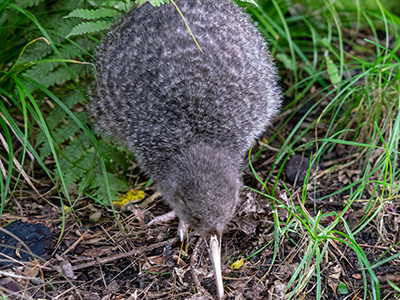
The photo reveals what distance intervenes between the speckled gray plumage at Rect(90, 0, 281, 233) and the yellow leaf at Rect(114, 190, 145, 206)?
1.60 feet

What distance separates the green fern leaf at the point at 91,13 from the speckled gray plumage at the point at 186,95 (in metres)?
0.13

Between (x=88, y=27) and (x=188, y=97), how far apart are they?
3.95 ft

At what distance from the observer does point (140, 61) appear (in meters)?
3.52

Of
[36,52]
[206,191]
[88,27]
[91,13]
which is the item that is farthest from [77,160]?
[206,191]

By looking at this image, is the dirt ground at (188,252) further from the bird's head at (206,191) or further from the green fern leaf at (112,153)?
the green fern leaf at (112,153)

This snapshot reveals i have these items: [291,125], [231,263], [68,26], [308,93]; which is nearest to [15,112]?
[68,26]

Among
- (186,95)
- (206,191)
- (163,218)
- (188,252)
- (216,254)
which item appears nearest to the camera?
(206,191)

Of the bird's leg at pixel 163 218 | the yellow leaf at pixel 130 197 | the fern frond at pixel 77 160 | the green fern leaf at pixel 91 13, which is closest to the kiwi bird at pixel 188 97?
the green fern leaf at pixel 91 13

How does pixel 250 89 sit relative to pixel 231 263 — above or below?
above

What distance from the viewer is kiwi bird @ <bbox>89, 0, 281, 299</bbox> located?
3266 millimetres

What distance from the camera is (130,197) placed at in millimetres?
4199

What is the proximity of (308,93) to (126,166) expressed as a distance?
2.60 metres

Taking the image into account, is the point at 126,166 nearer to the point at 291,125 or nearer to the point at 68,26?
the point at 68,26

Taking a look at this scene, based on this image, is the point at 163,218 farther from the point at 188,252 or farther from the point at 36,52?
the point at 36,52
